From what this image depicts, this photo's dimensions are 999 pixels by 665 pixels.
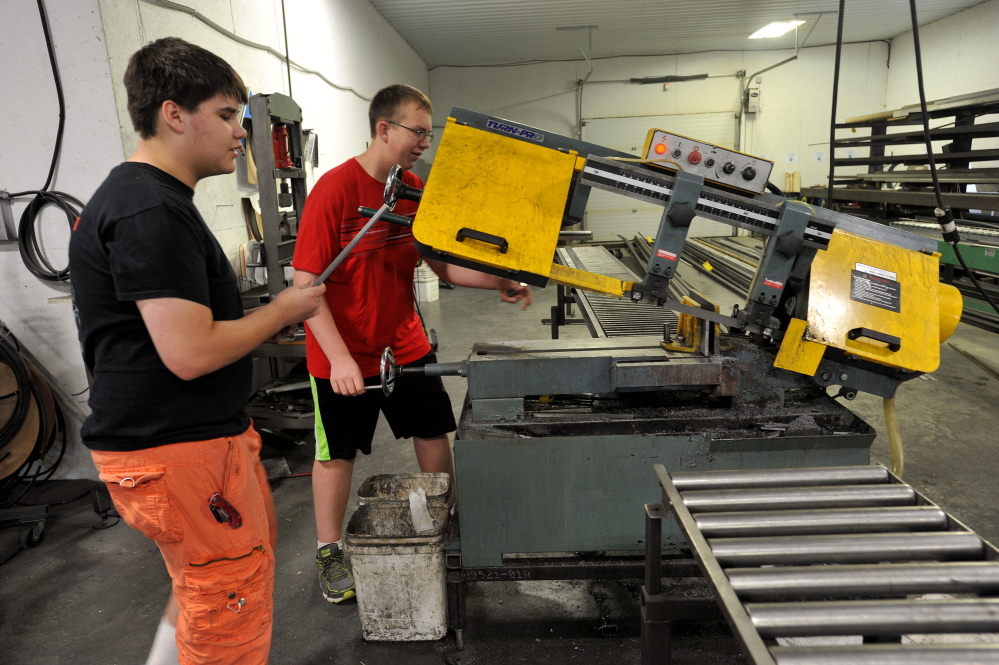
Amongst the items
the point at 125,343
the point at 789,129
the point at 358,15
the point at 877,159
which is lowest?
the point at 125,343

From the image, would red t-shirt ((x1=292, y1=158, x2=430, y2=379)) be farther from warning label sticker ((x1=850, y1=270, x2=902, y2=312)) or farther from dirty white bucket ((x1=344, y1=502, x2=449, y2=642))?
warning label sticker ((x1=850, y1=270, x2=902, y2=312))

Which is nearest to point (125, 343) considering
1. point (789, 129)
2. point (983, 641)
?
point (983, 641)

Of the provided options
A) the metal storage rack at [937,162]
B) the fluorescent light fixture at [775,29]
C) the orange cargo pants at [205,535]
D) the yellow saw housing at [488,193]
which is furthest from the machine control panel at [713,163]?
the fluorescent light fixture at [775,29]


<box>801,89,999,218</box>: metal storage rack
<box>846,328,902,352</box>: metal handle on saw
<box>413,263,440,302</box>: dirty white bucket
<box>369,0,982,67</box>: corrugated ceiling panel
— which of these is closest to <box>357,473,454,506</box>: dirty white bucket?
<box>846,328,902,352</box>: metal handle on saw

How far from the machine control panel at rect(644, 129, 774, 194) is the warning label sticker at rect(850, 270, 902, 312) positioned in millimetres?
302

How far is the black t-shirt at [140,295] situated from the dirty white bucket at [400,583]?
57 centimetres

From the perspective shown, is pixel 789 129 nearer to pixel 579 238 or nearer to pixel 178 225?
pixel 579 238

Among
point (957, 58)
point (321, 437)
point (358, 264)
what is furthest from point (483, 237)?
point (957, 58)

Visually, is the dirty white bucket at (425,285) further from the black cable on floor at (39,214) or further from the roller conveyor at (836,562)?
the roller conveyor at (836,562)

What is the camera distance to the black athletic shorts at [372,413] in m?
1.68

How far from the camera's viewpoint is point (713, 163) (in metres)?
1.24

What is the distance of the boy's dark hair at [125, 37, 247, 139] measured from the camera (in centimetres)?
93

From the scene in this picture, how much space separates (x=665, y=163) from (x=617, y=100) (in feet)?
25.6

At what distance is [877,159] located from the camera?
466 centimetres
